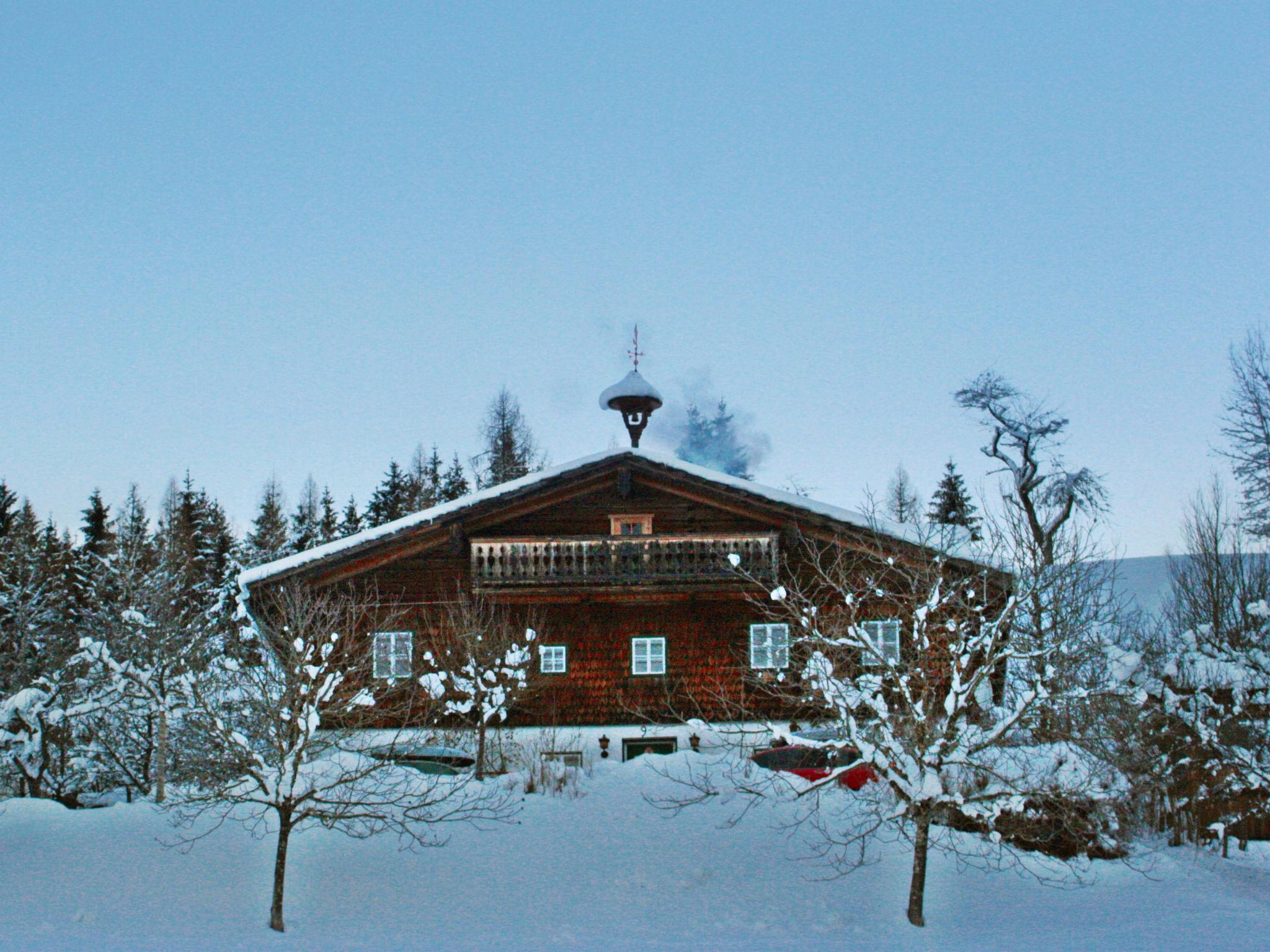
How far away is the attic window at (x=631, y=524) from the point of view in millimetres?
20703

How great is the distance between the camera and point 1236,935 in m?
10.0

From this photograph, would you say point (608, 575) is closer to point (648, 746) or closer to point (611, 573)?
point (611, 573)

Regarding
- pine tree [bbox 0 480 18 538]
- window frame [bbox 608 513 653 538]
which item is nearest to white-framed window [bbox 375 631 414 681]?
window frame [bbox 608 513 653 538]

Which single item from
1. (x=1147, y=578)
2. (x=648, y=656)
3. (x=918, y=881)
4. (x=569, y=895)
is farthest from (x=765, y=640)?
(x=1147, y=578)

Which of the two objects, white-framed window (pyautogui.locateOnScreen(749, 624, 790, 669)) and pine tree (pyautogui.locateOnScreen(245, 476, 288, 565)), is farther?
pine tree (pyautogui.locateOnScreen(245, 476, 288, 565))

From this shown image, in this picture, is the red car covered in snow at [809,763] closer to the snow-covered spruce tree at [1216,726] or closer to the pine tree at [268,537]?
the snow-covered spruce tree at [1216,726]

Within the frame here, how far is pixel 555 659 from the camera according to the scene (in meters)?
20.2

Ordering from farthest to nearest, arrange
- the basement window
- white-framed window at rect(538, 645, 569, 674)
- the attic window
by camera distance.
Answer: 1. the attic window
2. white-framed window at rect(538, 645, 569, 674)
3. the basement window

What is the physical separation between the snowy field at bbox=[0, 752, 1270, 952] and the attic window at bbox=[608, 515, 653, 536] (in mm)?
7885

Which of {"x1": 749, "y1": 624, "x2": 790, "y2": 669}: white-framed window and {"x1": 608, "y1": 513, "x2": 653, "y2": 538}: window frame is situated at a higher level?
{"x1": 608, "y1": 513, "x2": 653, "y2": 538}: window frame

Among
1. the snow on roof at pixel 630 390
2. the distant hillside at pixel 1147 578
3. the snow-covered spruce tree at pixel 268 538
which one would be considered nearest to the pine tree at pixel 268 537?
the snow-covered spruce tree at pixel 268 538

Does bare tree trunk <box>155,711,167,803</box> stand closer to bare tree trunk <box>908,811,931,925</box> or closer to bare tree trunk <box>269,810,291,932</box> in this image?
bare tree trunk <box>269,810,291,932</box>

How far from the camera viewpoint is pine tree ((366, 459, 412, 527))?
155ft

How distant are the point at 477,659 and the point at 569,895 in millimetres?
6869
